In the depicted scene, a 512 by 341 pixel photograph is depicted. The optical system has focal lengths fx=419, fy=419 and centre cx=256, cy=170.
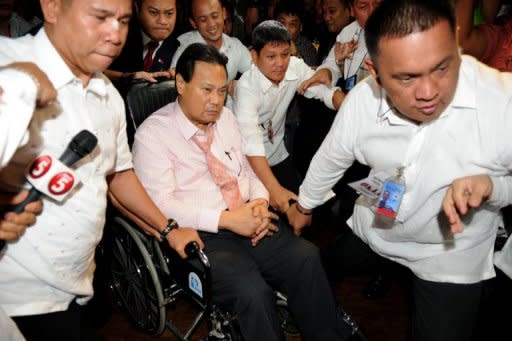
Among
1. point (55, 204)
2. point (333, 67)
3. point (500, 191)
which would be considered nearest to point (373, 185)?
point (500, 191)

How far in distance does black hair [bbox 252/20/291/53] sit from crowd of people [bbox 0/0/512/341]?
1cm

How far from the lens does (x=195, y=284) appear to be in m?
1.59

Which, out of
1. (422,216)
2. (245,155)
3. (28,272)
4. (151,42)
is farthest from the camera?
(151,42)

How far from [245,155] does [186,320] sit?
0.95 metres

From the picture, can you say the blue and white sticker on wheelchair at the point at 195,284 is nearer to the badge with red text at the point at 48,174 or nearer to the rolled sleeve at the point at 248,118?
the badge with red text at the point at 48,174

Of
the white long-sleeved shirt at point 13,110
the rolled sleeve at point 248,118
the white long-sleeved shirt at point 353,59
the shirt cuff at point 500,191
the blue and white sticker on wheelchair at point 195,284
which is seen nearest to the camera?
the white long-sleeved shirt at point 13,110

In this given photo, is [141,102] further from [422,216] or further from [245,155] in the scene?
[422,216]

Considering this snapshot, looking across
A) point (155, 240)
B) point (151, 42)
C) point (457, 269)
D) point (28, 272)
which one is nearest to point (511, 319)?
point (457, 269)

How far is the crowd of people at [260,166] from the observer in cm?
114

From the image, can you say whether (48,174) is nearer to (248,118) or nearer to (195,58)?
(195,58)

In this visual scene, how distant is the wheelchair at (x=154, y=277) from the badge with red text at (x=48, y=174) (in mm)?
628

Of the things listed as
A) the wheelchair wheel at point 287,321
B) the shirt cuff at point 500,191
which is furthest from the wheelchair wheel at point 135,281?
the shirt cuff at point 500,191

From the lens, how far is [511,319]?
196 centimetres

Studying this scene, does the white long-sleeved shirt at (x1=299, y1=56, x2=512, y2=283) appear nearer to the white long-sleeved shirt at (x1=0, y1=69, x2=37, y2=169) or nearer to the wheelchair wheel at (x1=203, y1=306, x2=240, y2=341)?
the wheelchair wheel at (x1=203, y1=306, x2=240, y2=341)
